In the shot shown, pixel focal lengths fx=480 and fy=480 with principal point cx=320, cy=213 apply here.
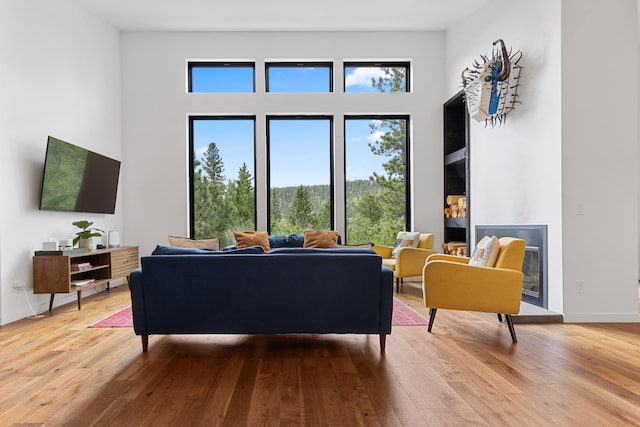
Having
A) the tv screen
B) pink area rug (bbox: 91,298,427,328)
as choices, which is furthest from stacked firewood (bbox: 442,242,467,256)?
the tv screen

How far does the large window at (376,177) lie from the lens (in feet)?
26.3

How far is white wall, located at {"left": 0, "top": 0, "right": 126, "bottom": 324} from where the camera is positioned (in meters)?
4.79

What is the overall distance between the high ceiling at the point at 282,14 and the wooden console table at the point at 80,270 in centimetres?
339

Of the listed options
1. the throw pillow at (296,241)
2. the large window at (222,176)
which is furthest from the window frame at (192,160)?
the throw pillow at (296,241)

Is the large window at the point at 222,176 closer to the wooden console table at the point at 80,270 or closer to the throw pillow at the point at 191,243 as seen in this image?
the throw pillow at the point at 191,243

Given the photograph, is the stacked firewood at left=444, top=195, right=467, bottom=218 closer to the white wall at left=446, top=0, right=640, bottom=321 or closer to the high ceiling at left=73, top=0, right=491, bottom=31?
the white wall at left=446, top=0, right=640, bottom=321

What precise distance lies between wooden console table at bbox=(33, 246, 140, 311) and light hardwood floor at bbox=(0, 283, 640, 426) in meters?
0.77

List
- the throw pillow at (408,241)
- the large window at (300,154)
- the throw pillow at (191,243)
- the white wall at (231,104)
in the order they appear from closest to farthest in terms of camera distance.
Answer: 1. the throw pillow at (191,243)
2. the throw pillow at (408,241)
3. the white wall at (231,104)
4. the large window at (300,154)

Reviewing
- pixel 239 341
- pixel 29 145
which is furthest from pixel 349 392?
pixel 29 145

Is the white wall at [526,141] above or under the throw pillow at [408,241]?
above

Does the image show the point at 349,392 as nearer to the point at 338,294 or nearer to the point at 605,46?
the point at 338,294

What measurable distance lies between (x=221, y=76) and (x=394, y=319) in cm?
516

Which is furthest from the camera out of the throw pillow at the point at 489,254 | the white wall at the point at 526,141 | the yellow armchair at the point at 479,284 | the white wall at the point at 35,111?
the white wall at the point at 35,111

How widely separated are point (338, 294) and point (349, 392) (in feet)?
2.95
